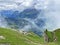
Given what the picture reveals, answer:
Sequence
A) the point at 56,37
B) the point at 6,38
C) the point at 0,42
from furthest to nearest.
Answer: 1. the point at 56,37
2. the point at 6,38
3. the point at 0,42

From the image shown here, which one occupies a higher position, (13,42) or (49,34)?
(49,34)

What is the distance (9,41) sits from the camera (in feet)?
334

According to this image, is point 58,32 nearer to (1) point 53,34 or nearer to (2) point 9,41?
(1) point 53,34

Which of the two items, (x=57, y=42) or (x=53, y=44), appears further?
(x=57, y=42)

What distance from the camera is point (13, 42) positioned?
331ft

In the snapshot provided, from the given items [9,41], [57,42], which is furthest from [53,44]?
[9,41]

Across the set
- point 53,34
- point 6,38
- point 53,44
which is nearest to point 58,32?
Answer: point 53,34

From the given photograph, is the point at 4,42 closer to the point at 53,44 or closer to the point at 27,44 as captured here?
the point at 27,44

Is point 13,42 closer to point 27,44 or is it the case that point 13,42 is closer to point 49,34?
point 27,44

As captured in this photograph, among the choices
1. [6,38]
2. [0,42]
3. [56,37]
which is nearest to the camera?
[0,42]

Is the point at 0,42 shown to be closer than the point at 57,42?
Yes

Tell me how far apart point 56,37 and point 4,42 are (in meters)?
26.8

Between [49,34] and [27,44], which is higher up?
[49,34]

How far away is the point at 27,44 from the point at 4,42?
9.13 metres
